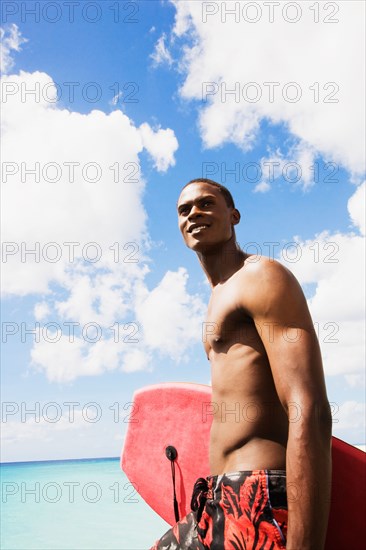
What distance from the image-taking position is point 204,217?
68.9 inches

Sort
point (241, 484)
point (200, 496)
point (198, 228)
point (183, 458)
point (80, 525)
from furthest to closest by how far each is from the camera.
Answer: point (80, 525)
point (183, 458)
point (198, 228)
point (200, 496)
point (241, 484)

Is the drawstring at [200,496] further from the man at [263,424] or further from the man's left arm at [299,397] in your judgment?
the man's left arm at [299,397]

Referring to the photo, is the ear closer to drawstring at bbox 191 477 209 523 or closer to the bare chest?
the bare chest

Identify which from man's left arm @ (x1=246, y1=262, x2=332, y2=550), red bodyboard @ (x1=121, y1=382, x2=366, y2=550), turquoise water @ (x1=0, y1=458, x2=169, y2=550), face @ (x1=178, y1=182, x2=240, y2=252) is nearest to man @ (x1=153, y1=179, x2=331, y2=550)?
man's left arm @ (x1=246, y1=262, x2=332, y2=550)

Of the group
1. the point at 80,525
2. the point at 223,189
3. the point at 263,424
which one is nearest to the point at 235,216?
the point at 223,189

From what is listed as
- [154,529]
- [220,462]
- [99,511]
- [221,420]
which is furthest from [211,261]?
[99,511]

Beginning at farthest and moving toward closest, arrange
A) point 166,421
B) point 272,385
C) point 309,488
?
point 166,421
point 272,385
point 309,488

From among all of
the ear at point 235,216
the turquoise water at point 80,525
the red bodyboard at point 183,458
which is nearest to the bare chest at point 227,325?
the ear at point 235,216

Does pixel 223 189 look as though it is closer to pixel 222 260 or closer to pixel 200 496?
pixel 222 260

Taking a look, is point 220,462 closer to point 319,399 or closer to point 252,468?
point 252,468

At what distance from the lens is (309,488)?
3.82ft

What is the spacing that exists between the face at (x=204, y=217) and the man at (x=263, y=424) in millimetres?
134

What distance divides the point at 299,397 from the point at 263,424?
183mm

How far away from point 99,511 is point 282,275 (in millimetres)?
16313
